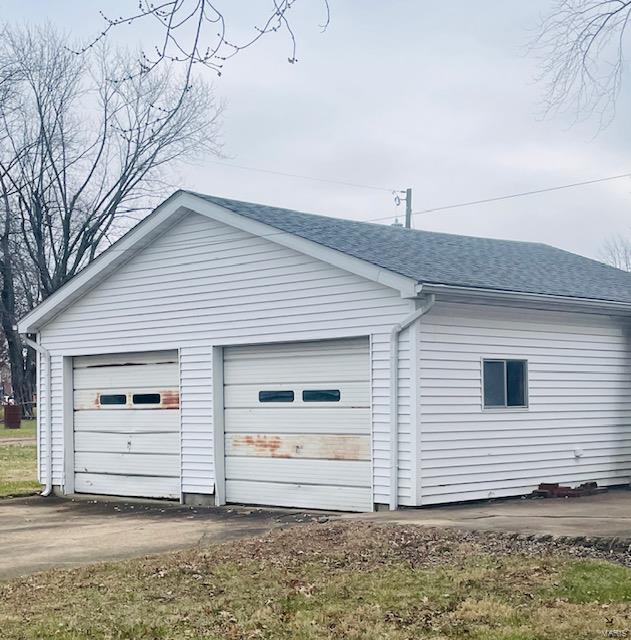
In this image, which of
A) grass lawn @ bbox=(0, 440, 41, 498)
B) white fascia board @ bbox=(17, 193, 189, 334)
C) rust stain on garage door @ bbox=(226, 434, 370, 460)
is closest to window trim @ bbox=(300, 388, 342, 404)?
rust stain on garage door @ bbox=(226, 434, 370, 460)

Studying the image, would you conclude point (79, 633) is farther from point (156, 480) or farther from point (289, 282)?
point (156, 480)

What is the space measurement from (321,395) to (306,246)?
6.89ft

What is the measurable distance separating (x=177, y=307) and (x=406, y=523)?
654 cm

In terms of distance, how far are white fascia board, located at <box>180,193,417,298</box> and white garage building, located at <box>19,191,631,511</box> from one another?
0.10 feet

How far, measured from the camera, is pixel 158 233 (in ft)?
57.5

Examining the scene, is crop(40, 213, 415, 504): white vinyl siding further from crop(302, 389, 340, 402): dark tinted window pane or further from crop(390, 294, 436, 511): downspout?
crop(302, 389, 340, 402): dark tinted window pane

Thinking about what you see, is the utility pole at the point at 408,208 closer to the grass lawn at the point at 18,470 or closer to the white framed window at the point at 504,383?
the grass lawn at the point at 18,470

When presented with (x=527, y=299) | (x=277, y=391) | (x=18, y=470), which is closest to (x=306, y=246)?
(x=277, y=391)

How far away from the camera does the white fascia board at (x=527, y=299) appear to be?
1391cm

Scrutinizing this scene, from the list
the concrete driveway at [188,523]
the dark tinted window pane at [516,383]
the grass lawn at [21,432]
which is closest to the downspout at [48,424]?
the concrete driveway at [188,523]

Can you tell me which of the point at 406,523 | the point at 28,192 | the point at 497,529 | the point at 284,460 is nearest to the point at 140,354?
the point at 284,460

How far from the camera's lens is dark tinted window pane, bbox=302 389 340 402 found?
15234 mm

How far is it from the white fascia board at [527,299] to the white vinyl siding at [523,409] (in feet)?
0.59

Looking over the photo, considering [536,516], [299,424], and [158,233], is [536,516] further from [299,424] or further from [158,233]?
[158,233]
